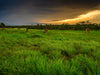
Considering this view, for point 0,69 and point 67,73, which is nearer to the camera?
point 67,73

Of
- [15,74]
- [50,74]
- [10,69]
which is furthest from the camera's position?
[10,69]

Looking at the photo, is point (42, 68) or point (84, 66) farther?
point (84, 66)

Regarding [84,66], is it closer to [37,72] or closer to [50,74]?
[50,74]

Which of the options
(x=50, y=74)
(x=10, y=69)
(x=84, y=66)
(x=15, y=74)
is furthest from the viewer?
(x=84, y=66)

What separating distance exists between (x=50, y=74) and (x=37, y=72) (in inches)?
10.3

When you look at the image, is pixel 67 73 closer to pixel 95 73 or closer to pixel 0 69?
pixel 95 73

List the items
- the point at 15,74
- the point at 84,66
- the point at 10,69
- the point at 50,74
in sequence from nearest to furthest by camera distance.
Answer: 1. the point at 50,74
2. the point at 15,74
3. the point at 10,69
4. the point at 84,66

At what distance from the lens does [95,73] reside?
53.4 inches

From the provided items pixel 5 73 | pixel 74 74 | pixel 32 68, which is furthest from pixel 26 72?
pixel 74 74

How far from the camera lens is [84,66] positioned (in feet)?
5.59

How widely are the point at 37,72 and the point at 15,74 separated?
429 millimetres

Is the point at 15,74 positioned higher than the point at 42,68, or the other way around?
the point at 42,68

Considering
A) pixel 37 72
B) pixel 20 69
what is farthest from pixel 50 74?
pixel 20 69

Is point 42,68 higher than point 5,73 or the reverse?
higher
